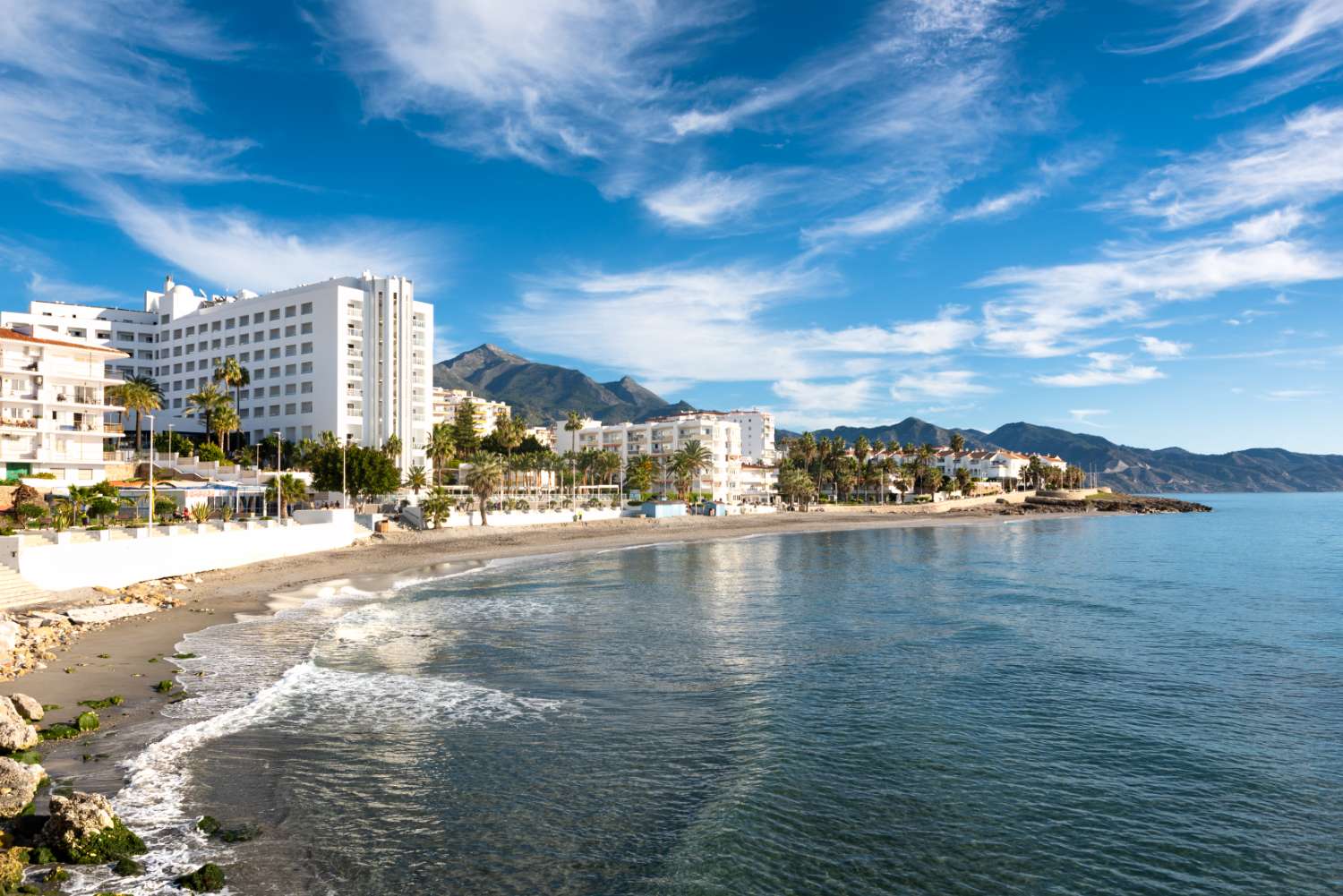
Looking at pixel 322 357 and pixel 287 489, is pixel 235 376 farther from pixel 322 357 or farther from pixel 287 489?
pixel 287 489

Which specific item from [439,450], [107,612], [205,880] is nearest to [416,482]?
[439,450]

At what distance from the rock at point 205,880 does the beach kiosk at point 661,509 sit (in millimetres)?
100873

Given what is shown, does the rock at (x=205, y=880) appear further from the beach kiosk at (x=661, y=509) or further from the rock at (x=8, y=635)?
the beach kiosk at (x=661, y=509)

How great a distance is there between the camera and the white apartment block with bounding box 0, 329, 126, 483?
59969mm

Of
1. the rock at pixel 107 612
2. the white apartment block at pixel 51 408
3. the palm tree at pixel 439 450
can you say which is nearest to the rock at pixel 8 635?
the rock at pixel 107 612

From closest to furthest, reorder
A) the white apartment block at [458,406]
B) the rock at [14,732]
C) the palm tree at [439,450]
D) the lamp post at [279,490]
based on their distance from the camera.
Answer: the rock at [14,732] < the lamp post at [279,490] < the palm tree at [439,450] < the white apartment block at [458,406]

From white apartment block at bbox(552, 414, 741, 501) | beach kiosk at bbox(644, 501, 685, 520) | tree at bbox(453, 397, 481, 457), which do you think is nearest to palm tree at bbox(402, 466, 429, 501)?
beach kiosk at bbox(644, 501, 685, 520)

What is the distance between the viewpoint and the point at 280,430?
347 feet

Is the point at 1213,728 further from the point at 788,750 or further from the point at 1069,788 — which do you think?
the point at 788,750

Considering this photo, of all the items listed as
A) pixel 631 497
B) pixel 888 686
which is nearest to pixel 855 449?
pixel 631 497

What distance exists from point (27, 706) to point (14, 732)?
2.44 m

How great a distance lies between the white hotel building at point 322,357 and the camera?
335 ft

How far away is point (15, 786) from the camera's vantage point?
13.9 meters

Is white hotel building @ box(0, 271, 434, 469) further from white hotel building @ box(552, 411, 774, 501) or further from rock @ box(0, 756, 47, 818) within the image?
rock @ box(0, 756, 47, 818)
